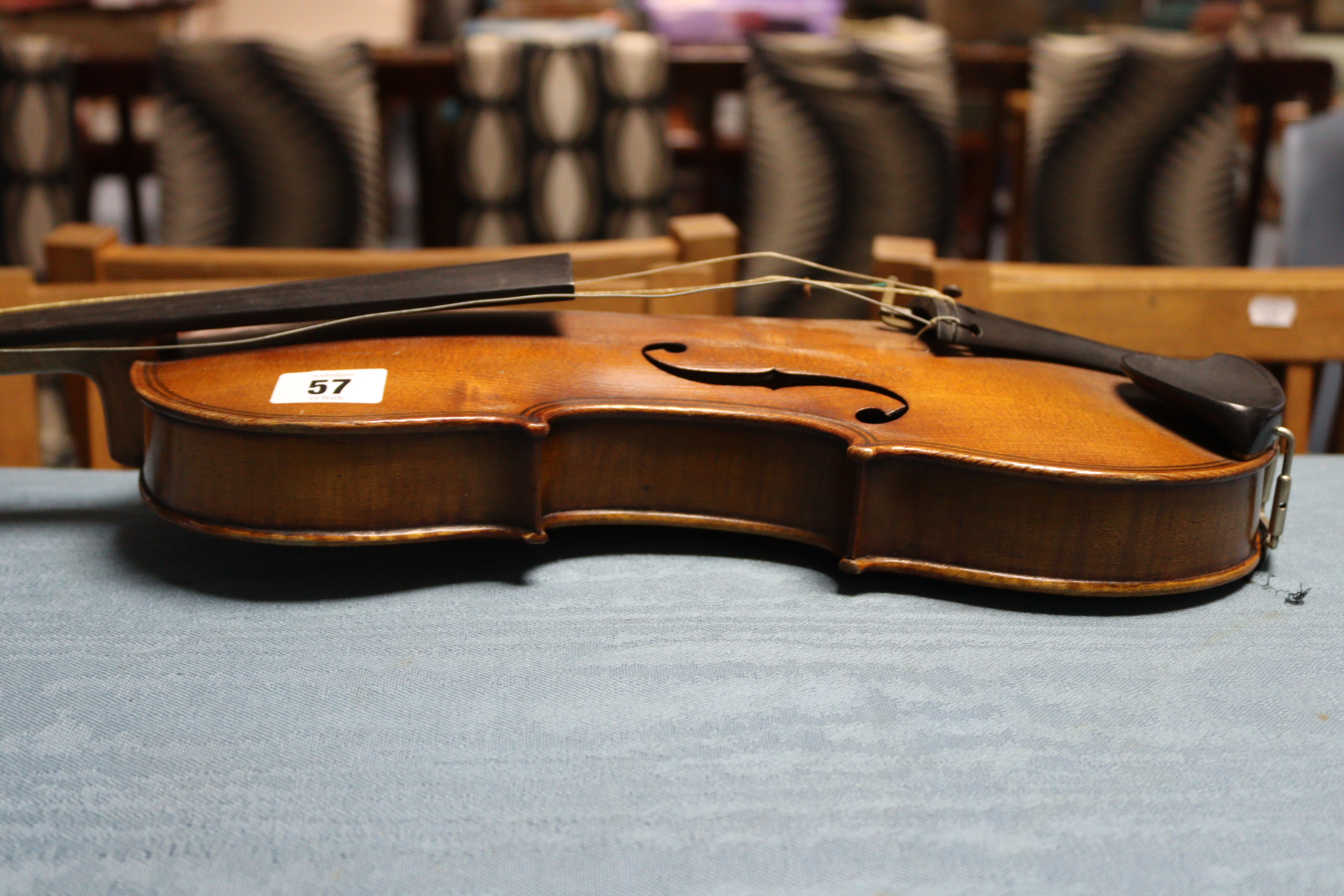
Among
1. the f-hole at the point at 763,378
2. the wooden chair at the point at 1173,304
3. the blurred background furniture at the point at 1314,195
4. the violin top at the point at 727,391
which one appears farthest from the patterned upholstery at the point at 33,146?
the blurred background furniture at the point at 1314,195

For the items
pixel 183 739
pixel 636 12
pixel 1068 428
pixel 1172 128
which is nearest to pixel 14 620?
pixel 183 739

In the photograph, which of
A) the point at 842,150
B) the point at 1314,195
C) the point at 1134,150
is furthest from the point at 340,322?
the point at 1134,150

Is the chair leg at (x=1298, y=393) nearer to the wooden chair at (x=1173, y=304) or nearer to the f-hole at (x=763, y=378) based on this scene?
the wooden chair at (x=1173, y=304)

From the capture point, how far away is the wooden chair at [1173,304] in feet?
3.95

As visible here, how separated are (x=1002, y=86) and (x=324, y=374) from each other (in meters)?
1.83

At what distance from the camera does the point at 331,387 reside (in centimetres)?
86

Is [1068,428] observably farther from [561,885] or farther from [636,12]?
[636,12]

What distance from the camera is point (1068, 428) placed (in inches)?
34.4

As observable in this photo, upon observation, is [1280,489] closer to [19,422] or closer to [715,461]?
[715,461]

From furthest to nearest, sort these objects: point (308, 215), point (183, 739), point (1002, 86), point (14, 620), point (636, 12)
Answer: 1. point (636, 12)
2. point (1002, 86)
3. point (308, 215)
4. point (14, 620)
5. point (183, 739)

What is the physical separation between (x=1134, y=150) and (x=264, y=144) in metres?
1.65

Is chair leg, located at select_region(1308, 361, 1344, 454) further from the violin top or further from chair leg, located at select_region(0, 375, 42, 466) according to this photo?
chair leg, located at select_region(0, 375, 42, 466)

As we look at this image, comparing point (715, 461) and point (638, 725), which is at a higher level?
point (715, 461)

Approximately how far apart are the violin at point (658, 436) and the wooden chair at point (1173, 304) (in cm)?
22
